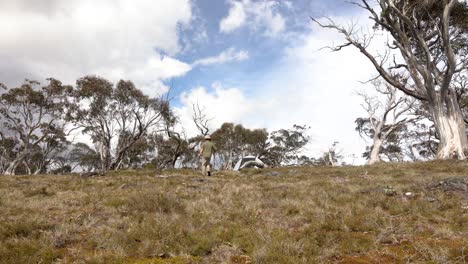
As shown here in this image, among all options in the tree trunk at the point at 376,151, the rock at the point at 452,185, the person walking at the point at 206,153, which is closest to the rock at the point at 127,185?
the person walking at the point at 206,153

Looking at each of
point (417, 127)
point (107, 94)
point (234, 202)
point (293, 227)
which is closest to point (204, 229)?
point (293, 227)

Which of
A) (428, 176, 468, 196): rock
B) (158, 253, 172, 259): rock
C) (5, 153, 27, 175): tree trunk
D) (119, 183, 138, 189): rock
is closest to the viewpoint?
(158, 253, 172, 259): rock

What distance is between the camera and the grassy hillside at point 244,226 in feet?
17.2

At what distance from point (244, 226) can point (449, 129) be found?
15.4 meters

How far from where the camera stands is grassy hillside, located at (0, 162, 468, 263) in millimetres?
5242

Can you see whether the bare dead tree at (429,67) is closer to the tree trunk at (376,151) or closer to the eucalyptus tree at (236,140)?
the tree trunk at (376,151)

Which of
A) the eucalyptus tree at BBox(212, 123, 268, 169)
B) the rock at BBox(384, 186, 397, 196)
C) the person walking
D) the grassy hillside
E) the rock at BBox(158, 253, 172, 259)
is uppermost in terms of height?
the eucalyptus tree at BBox(212, 123, 268, 169)

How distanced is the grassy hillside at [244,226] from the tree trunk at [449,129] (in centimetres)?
873

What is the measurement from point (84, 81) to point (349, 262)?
3680 centimetres

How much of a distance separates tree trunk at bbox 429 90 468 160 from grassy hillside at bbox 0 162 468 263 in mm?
8730

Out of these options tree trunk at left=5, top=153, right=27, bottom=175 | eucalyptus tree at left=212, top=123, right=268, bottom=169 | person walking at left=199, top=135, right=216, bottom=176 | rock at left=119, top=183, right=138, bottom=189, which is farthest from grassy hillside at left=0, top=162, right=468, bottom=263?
eucalyptus tree at left=212, top=123, right=268, bottom=169

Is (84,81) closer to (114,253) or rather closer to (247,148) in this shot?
(247,148)

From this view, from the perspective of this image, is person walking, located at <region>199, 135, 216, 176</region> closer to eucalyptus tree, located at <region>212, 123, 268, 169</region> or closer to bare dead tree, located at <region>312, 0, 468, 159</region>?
bare dead tree, located at <region>312, 0, 468, 159</region>

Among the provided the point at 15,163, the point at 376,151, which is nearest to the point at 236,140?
the point at 376,151
